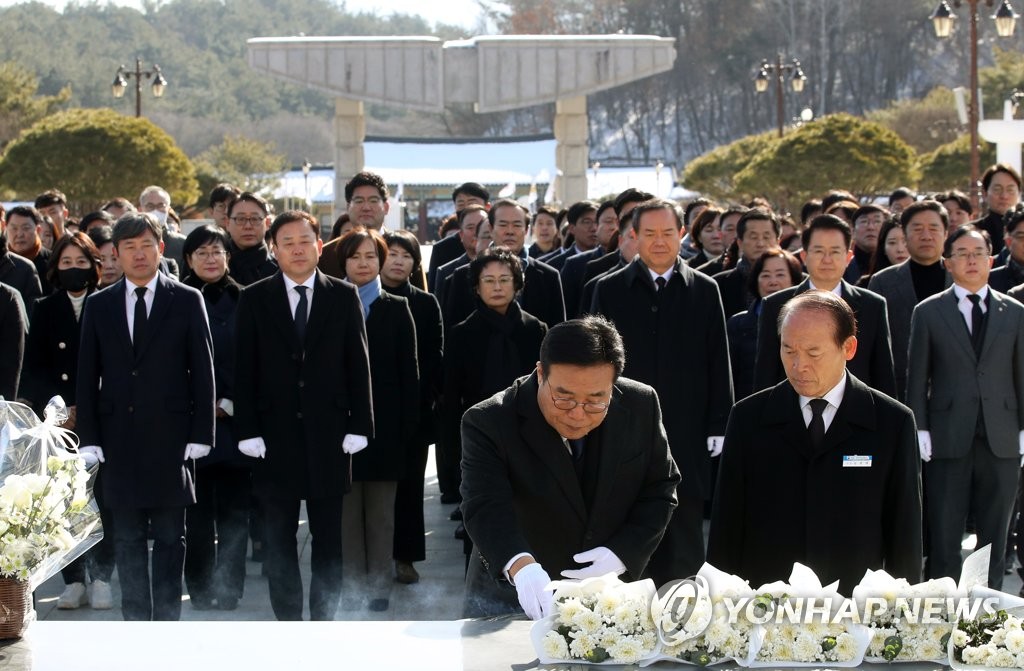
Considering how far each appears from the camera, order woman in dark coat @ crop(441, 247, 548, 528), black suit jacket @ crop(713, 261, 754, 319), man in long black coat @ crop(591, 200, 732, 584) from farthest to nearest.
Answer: black suit jacket @ crop(713, 261, 754, 319) → woman in dark coat @ crop(441, 247, 548, 528) → man in long black coat @ crop(591, 200, 732, 584)

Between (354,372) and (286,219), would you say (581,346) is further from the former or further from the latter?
(286,219)

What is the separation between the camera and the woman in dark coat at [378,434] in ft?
22.5

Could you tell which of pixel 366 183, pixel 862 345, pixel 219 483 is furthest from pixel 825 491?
pixel 366 183

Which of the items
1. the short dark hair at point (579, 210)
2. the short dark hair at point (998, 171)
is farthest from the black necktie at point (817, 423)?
the short dark hair at point (579, 210)

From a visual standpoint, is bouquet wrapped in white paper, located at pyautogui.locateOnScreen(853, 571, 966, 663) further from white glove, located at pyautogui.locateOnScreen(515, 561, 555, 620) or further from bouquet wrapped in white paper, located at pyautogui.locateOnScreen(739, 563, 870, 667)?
white glove, located at pyautogui.locateOnScreen(515, 561, 555, 620)

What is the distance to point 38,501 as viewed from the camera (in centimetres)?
381

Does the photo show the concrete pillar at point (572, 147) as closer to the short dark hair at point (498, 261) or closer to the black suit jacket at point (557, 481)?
the short dark hair at point (498, 261)

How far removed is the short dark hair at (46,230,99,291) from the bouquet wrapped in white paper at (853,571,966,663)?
508 centimetres

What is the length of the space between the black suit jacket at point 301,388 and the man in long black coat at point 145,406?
0.75 ft

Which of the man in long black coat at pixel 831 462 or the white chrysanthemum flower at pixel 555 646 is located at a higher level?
the man in long black coat at pixel 831 462

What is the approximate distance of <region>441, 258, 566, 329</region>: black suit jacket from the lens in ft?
27.9

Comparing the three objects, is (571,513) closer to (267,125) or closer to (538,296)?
(538,296)

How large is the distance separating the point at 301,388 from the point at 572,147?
19.8 meters

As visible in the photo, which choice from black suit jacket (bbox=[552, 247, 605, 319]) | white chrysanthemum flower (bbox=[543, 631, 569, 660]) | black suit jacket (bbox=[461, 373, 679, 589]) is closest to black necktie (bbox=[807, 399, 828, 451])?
black suit jacket (bbox=[461, 373, 679, 589])
